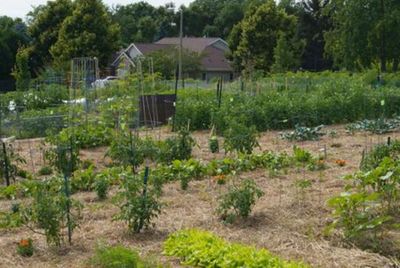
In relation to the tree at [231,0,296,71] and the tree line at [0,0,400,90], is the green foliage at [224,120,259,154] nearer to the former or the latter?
the tree line at [0,0,400,90]

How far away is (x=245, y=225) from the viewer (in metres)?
6.09

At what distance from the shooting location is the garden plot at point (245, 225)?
206 inches

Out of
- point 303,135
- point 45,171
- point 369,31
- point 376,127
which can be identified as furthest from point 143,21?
point 45,171

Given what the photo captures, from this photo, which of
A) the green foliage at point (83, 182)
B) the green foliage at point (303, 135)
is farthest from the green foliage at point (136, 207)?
the green foliage at point (303, 135)

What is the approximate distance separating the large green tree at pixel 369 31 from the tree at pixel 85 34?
1322cm

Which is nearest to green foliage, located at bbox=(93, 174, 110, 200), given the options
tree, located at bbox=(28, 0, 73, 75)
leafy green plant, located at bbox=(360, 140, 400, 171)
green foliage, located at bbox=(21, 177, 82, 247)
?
green foliage, located at bbox=(21, 177, 82, 247)

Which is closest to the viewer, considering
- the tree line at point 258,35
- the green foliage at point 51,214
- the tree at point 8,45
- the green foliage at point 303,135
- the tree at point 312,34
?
the green foliage at point 51,214

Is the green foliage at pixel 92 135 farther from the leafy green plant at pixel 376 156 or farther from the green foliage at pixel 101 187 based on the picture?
the leafy green plant at pixel 376 156

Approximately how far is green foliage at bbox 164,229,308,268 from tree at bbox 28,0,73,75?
35156mm

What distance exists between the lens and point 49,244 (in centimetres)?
555

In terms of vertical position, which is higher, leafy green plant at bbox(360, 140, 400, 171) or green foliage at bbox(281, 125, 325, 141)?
leafy green plant at bbox(360, 140, 400, 171)

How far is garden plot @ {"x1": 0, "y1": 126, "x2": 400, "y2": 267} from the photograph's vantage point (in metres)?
5.23

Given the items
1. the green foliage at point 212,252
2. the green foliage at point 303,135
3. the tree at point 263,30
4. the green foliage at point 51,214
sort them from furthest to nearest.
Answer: the tree at point 263,30
the green foliage at point 303,135
the green foliage at point 51,214
the green foliage at point 212,252

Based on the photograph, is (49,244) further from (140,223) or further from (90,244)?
Answer: (140,223)
